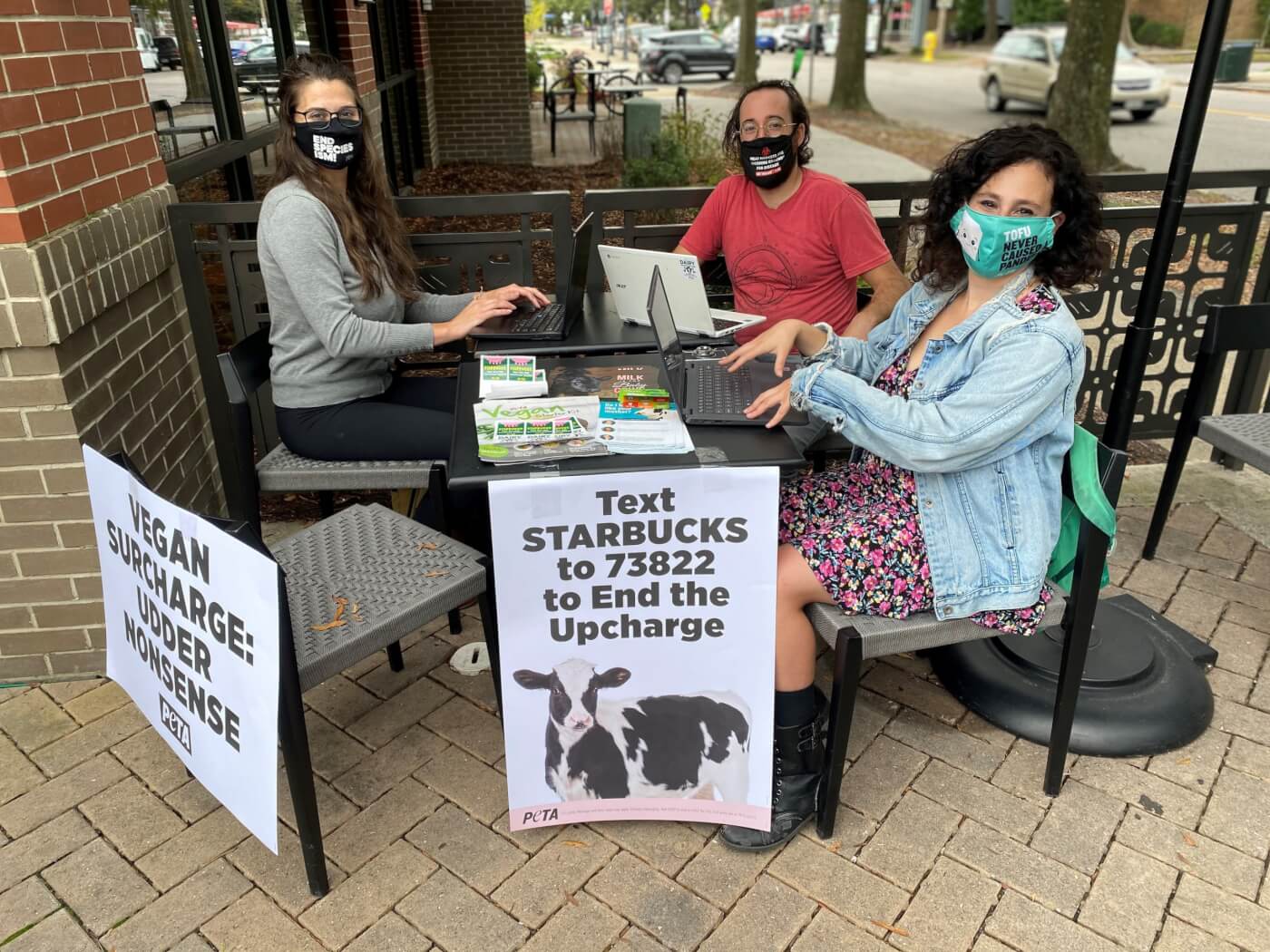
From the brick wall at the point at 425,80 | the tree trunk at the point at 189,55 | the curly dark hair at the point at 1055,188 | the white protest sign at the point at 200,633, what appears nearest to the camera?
the white protest sign at the point at 200,633

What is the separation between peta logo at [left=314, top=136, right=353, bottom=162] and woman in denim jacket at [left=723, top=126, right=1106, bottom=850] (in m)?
1.54

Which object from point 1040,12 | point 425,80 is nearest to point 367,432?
point 425,80

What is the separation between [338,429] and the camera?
9.70 ft

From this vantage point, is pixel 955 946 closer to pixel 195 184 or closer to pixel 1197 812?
pixel 1197 812

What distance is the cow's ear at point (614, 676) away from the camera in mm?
2260

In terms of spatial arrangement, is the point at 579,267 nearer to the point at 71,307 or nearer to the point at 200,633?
the point at 71,307

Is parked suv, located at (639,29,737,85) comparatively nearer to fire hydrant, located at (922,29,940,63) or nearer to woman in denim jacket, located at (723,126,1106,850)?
fire hydrant, located at (922,29,940,63)

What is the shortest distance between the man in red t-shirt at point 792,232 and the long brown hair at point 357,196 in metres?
1.13

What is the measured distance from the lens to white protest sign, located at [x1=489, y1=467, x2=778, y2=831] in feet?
6.89

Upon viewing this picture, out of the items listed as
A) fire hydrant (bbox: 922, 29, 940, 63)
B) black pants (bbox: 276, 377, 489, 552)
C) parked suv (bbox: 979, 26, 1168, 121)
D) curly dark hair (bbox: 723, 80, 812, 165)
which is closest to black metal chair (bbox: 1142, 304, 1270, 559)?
curly dark hair (bbox: 723, 80, 812, 165)

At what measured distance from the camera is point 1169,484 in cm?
354

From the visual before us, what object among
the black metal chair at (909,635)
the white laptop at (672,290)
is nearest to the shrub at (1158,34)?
the white laptop at (672,290)

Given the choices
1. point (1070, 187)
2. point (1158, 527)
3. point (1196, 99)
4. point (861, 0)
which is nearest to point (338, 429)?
point (1070, 187)

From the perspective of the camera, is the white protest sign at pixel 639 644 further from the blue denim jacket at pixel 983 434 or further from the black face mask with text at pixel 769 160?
the black face mask with text at pixel 769 160
